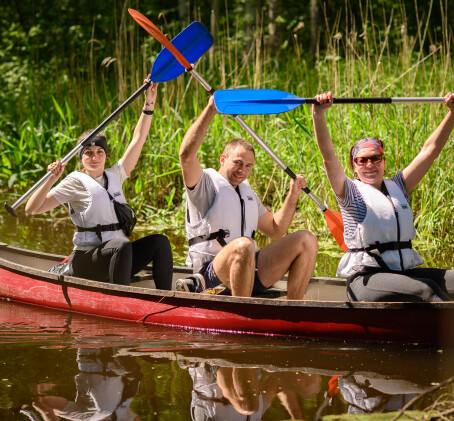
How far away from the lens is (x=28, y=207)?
4.38 metres

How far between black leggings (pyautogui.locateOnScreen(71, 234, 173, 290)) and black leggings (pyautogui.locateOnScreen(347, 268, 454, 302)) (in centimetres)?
113

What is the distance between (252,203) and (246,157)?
250 millimetres

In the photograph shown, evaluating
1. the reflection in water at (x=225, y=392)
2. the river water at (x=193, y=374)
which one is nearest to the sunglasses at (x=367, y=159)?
the river water at (x=193, y=374)

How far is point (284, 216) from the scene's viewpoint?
434 cm

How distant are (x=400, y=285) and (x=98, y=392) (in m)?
1.47

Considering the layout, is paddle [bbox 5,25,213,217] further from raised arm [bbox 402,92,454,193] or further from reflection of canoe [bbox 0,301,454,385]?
raised arm [bbox 402,92,454,193]

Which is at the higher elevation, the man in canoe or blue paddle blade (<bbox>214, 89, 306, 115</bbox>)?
blue paddle blade (<bbox>214, 89, 306, 115</bbox>)

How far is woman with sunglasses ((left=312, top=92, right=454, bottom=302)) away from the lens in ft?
12.3

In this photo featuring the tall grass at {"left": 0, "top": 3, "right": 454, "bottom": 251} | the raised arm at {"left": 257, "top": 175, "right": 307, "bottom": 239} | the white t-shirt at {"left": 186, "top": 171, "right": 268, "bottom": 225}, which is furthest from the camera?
the tall grass at {"left": 0, "top": 3, "right": 454, "bottom": 251}

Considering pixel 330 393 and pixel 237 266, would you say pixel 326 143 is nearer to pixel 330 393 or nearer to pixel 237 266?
pixel 237 266

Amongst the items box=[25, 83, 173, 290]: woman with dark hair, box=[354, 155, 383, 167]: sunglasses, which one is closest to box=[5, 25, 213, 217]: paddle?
box=[25, 83, 173, 290]: woman with dark hair

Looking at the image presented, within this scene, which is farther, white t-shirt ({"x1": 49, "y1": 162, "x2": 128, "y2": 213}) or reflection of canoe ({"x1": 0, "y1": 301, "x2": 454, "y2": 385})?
white t-shirt ({"x1": 49, "y1": 162, "x2": 128, "y2": 213})

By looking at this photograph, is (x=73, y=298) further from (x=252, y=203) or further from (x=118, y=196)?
Result: (x=252, y=203)

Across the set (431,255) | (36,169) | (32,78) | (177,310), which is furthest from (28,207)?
(32,78)
